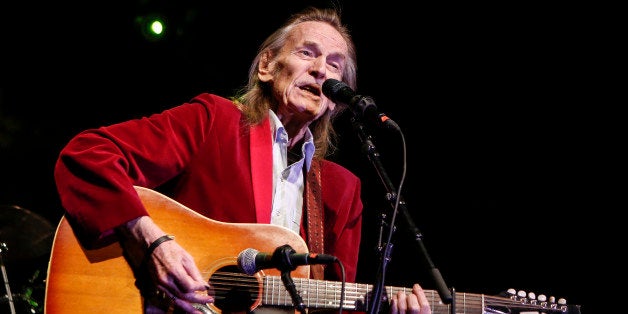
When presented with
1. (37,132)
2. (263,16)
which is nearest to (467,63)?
(263,16)

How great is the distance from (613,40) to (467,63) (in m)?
1.21

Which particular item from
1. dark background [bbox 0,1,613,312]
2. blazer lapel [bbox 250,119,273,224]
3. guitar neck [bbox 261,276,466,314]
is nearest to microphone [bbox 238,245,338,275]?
guitar neck [bbox 261,276,466,314]

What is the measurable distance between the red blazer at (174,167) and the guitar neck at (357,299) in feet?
1.52

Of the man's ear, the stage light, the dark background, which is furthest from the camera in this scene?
the stage light

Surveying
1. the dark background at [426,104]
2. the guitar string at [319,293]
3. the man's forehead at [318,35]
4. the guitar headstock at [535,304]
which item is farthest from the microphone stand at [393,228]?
the dark background at [426,104]

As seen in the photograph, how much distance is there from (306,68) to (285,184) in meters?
0.76

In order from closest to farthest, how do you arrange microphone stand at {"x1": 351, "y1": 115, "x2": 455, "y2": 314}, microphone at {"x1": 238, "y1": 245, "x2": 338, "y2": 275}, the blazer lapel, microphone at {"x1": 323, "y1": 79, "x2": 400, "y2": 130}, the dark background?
microphone at {"x1": 238, "y1": 245, "x2": 338, "y2": 275}
microphone stand at {"x1": 351, "y1": 115, "x2": 455, "y2": 314}
microphone at {"x1": 323, "y1": 79, "x2": 400, "y2": 130}
the blazer lapel
the dark background

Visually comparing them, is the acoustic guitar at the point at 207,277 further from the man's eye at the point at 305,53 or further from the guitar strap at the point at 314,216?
the man's eye at the point at 305,53

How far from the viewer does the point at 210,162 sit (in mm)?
2922

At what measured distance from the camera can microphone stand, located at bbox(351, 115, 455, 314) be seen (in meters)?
2.09

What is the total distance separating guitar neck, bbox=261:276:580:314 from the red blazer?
462 mm

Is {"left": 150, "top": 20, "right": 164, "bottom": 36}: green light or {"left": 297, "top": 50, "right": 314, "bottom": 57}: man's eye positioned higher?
{"left": 150, "top": 20, "right": 164, "bottom": 36}: green light

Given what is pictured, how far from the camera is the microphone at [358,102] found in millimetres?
2328

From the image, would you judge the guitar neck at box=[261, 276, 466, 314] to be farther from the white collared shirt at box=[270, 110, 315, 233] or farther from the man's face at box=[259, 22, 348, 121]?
the man's face at box=[259, 22, 348, 121]
